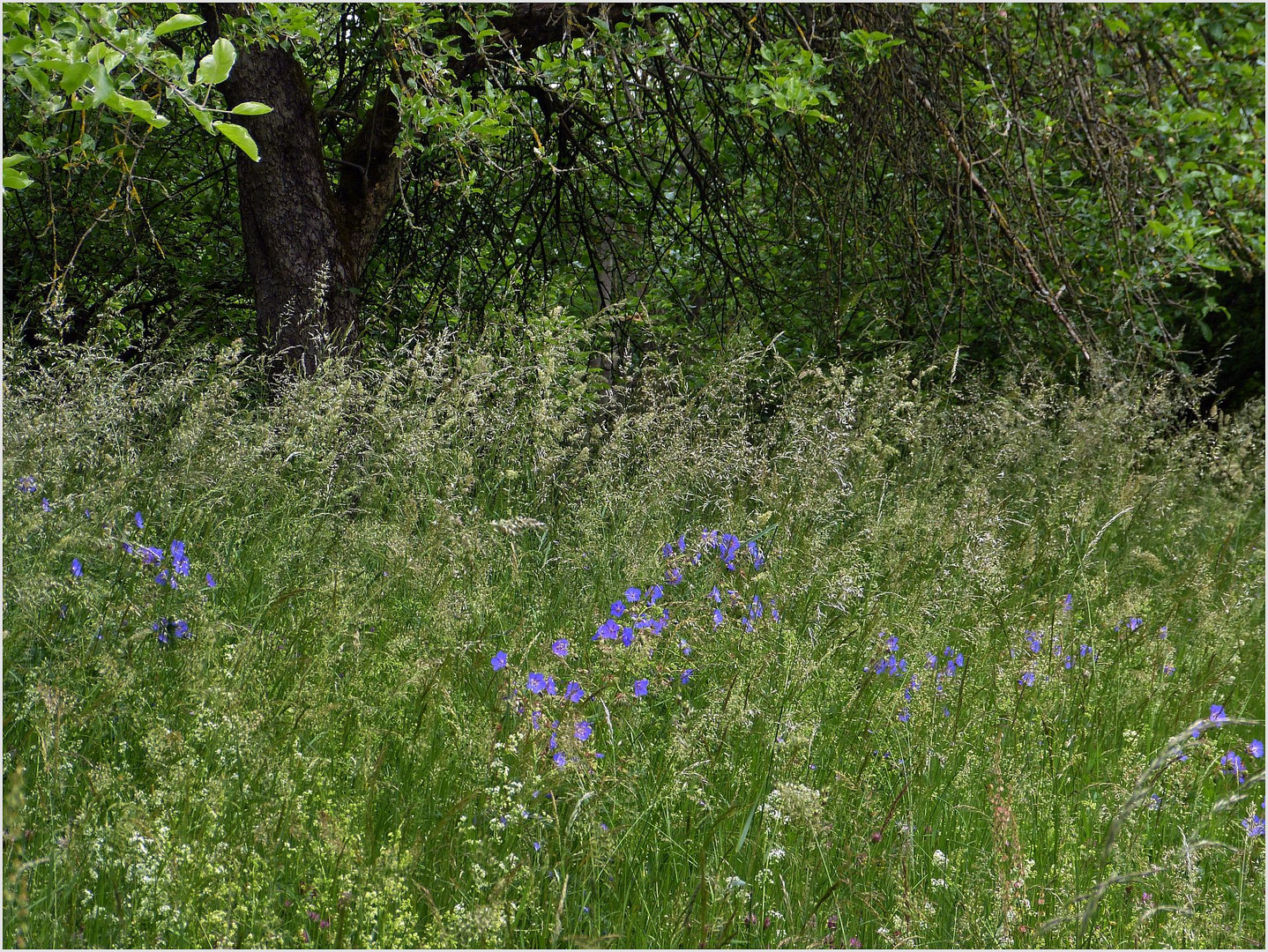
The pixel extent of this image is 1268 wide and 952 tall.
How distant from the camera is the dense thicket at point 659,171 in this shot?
12.7 feet

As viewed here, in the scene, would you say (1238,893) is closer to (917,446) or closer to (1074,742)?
(1074,742)

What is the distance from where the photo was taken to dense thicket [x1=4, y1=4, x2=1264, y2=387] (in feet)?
12.7

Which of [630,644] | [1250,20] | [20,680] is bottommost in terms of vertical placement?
[20,680]

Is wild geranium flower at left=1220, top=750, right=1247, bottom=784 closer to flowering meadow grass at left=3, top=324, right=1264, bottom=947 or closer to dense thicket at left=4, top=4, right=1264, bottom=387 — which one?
flowering meadow grass at left=3, top=324, right=1264, bottom=947

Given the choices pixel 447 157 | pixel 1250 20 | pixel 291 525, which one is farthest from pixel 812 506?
pixel 1250 20

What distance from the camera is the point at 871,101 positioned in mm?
4219

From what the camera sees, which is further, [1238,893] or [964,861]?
[964,861]

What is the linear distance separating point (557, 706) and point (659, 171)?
14.4 ft

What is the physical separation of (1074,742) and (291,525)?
204 centimetres

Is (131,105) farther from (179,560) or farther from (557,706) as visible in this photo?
(557,706)

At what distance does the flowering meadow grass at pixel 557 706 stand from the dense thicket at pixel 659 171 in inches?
40.9

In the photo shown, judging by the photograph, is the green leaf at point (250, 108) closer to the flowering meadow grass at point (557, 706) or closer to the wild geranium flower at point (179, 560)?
the flowering meadow grass at point (557, 706)

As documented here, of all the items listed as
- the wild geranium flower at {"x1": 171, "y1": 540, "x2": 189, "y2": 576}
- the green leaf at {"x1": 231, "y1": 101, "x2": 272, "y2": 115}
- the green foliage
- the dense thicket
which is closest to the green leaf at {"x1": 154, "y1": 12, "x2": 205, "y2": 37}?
the green foliage

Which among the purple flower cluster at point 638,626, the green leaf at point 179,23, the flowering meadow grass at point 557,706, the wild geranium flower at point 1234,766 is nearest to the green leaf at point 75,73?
the green leaf at point 179,23
